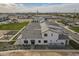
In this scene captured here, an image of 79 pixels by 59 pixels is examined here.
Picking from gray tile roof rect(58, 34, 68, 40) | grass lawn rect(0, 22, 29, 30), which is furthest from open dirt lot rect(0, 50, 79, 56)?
grass lawn rect(0, 22, 29, 30)

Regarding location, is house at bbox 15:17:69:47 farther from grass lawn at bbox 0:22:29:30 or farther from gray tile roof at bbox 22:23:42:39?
grass lawn at bbox 0:22:29:30

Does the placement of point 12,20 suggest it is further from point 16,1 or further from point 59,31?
point 59,31

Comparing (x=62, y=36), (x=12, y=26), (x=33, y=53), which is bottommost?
(x=33, y=53)

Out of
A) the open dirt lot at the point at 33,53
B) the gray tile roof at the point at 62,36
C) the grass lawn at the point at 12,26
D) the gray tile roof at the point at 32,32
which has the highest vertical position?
the grass lawn at the point at 12,26

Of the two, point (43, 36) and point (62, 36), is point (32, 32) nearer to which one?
point (43, 36)

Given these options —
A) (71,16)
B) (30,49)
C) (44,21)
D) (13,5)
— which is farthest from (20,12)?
(71,16)

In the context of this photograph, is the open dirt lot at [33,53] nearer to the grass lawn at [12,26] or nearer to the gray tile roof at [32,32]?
the gray tile roof at [32,32]

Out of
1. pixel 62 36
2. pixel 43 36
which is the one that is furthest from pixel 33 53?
pixel 62 36

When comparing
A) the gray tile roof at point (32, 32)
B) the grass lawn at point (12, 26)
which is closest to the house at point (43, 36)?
the gray tile roof at point (32, 32)
